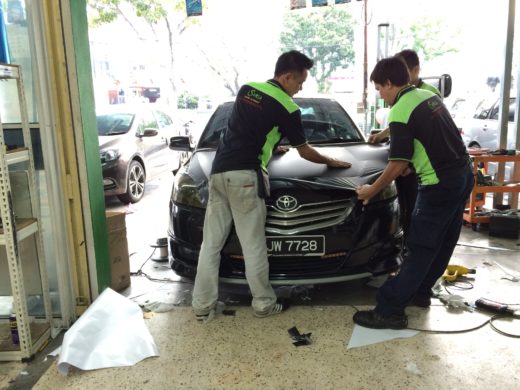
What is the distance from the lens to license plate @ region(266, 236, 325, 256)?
2760 millimetres

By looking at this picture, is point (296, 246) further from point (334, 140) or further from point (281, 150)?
point (334, 140)

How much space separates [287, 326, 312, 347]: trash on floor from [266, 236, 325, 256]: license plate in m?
0.45

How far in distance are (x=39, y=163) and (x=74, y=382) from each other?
1261 millimetres

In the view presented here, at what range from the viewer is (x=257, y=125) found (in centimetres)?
273

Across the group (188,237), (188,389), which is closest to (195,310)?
(188,237)

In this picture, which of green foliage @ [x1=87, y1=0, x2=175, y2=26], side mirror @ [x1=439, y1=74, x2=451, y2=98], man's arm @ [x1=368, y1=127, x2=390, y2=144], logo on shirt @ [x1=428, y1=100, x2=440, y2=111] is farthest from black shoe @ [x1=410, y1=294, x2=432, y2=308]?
green foliage @ [x1=87, y1=0, x2=175, y2=26]

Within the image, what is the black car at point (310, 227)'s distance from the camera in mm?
2787

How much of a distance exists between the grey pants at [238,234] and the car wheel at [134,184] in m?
3.83

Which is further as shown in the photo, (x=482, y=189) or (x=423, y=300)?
(x=482, y=189)

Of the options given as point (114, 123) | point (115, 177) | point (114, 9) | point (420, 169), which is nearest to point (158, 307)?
point (420, 169)

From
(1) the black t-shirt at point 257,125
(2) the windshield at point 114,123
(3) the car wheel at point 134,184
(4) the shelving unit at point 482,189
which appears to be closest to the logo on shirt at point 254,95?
(1) the black t-shirt at point 257,125

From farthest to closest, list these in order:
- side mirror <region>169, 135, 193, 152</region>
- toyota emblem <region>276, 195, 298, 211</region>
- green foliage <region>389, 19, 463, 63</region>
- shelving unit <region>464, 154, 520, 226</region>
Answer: green foliage <region>389, 19, 463, 63</region> → shelving unit <region>464, 154, 520, 226</region> → side mirror <region>169, 135, 193, 152</region> → toyota emblem <region>276, 195, 298, 211</region>

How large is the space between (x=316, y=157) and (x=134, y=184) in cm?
423

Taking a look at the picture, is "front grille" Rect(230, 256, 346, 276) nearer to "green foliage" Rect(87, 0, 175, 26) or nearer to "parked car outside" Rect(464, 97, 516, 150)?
"parked car outside" Rect(464, 97, 516, 150)
